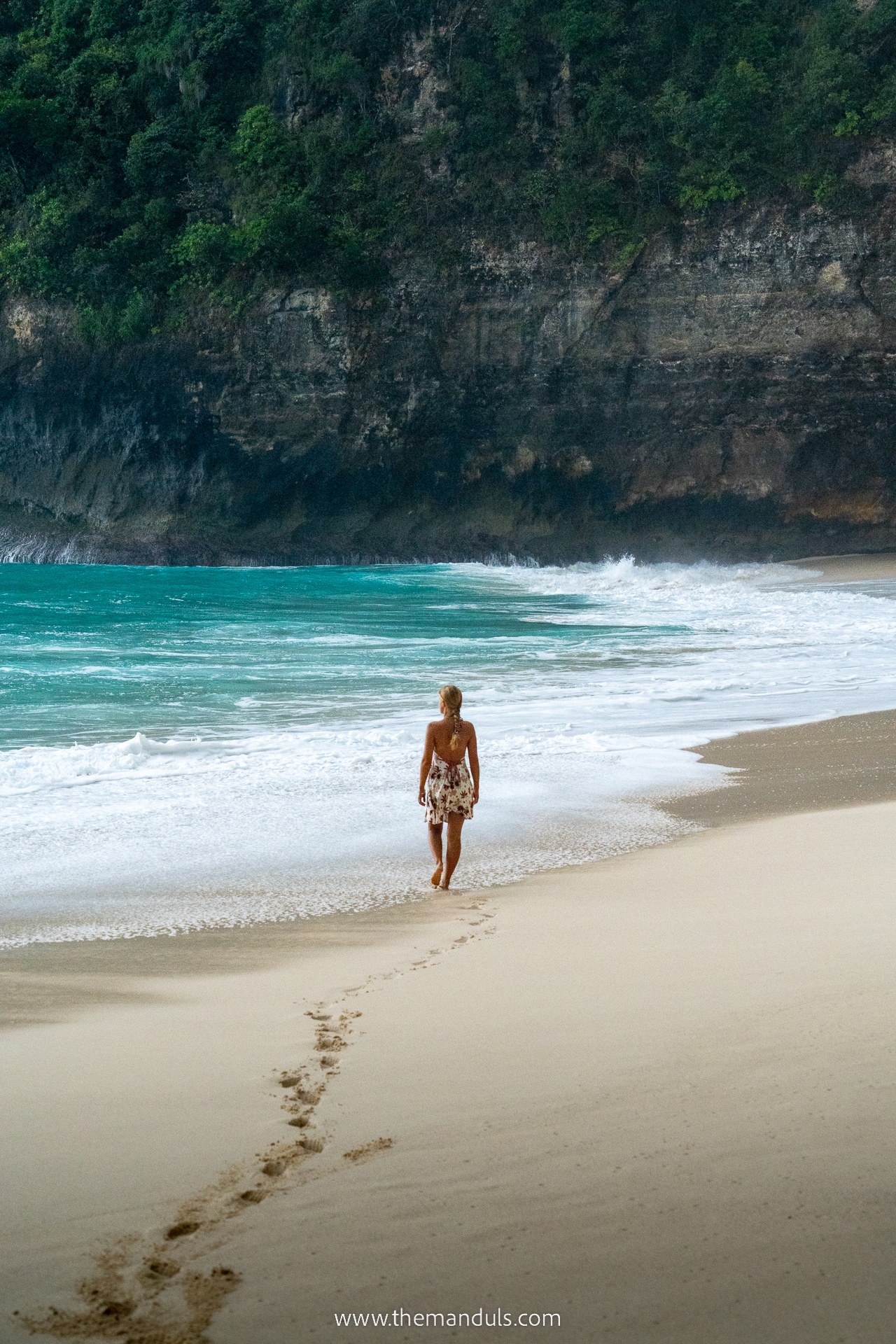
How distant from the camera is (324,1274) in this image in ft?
6.29

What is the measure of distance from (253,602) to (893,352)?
1794 cm

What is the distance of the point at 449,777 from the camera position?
5.15 metres

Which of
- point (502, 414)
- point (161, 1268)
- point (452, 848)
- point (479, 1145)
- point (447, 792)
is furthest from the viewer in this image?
point (502, 414)

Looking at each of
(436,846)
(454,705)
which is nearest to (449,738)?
(454,705)

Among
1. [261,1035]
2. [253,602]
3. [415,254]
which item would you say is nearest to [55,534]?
[415,254]

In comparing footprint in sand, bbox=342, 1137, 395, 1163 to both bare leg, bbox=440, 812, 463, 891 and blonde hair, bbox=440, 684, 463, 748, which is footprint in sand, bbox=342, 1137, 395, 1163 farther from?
blonde hair, bbox=440, 684, 463, 748

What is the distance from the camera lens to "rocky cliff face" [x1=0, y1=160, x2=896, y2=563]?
96.4ft

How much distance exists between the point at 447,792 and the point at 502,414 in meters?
28.2

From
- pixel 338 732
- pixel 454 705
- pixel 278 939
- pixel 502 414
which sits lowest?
pixel 278 939

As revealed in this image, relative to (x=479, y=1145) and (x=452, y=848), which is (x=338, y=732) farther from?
(x=479, y=1145)

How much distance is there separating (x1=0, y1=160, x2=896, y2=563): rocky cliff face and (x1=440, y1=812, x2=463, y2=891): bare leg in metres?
27.3

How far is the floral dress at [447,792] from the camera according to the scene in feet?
16.6

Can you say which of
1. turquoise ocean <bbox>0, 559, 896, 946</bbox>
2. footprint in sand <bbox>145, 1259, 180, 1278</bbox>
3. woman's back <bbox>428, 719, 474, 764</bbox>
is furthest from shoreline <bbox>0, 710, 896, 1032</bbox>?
footprint in sand <bbox>145, 1259, 180, 1278</bbox>

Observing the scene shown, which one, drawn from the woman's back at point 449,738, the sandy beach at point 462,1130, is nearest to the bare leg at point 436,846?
the woman's back at point 449,738
